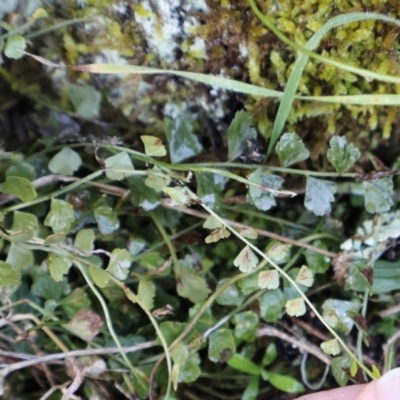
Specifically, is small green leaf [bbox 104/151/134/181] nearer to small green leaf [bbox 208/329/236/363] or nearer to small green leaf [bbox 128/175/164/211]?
small green leaf [bbox 128/175/164/211]

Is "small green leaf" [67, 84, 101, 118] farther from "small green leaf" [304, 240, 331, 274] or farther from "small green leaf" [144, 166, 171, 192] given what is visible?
"small green leaf" [304, 240, 331, 274]

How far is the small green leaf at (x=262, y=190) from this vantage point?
0.69 m

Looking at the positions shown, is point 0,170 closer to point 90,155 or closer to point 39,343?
point 90,155

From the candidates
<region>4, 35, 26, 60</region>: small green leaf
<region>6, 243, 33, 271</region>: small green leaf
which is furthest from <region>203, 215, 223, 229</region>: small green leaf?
<region>4, 35, 26, 60</region>: small green leaf

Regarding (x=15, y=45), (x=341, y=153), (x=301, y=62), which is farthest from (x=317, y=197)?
(x=15, y=45)

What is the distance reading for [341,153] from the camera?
2.23 feet

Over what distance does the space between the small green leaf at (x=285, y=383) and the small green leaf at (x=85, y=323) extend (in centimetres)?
31

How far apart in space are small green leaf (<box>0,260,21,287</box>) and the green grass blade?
411 mm

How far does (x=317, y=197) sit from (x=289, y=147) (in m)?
0.09

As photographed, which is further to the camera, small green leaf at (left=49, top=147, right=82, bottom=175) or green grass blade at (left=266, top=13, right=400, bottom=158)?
small green leaf at (left=49, top=147, right=82, bottom=175)

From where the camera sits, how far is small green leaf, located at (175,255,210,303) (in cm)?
75

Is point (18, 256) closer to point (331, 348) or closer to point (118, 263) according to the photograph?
point (118, 263)

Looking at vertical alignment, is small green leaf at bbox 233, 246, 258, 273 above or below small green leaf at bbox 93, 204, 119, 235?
below

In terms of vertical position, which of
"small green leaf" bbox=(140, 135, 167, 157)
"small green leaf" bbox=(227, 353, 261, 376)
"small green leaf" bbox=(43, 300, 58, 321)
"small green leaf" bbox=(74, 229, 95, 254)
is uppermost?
"small green leaf" bbox=(140, 135, 167, 157)
